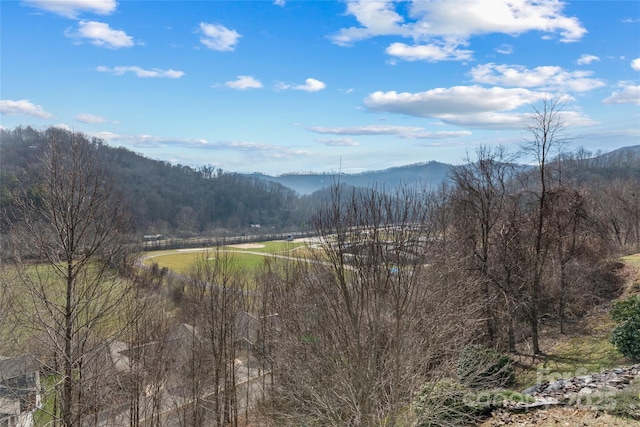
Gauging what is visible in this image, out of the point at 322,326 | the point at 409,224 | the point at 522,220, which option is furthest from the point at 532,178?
the point at 322,326

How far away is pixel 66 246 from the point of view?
6758 millimetres

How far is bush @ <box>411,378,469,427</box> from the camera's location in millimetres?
7314

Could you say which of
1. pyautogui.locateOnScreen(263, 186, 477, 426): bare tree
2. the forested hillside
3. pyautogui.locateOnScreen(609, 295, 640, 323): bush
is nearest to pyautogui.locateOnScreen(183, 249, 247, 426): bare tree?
pyautogui.locateOnScreen(263, 186, 477, 426): bare tree

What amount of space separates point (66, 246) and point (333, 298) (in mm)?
4712

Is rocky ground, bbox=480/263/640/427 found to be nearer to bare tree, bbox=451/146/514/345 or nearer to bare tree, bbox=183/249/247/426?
bare tree, bbox=451/146/514/345

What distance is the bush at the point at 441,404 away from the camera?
7.31 meters

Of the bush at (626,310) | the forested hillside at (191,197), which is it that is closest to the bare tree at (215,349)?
the bush at (626,310)

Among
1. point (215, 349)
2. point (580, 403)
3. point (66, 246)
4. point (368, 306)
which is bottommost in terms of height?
point (215, 349)

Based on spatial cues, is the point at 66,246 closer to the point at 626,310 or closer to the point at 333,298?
the point at 333,298

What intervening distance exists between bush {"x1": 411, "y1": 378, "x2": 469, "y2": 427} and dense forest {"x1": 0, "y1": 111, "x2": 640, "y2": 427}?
0.06 metres

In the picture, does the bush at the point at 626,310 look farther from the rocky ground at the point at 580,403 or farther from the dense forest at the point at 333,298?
the rocky ground at the point at 580,403

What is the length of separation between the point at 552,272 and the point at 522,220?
344 cm

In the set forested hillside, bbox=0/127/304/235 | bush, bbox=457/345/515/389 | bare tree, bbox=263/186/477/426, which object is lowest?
bush, bbox=457/345/515/389

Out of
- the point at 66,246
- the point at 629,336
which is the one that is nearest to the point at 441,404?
the point at 629,336
